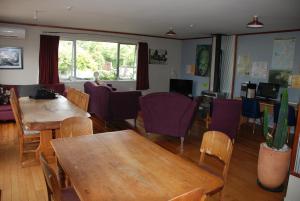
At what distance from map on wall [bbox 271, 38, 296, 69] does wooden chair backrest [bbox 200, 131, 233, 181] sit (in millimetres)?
4390

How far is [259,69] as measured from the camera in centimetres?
617

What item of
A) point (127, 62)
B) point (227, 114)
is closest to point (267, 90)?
point (227, 114)

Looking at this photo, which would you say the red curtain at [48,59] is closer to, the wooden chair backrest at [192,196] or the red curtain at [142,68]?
the red curtain at [142,68]

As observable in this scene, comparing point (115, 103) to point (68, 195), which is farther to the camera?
point (115, 103)

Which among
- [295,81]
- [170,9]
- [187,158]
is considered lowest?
[187,158]

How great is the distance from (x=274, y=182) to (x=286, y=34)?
3904 mm

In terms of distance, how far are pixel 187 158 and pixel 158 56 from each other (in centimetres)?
490

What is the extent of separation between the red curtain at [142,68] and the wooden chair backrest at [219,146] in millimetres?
5829

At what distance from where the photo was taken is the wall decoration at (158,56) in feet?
26.6

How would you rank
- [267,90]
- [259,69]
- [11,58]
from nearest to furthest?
[267,90] → [11,58] → [259,69]

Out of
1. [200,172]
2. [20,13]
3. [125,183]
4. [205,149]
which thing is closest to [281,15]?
[205,149]

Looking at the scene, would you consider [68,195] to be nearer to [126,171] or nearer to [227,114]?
[126,171]

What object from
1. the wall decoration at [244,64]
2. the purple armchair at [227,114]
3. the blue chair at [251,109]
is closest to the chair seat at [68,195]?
the purple armchair at [227,114]

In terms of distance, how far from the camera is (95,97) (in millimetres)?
5719
